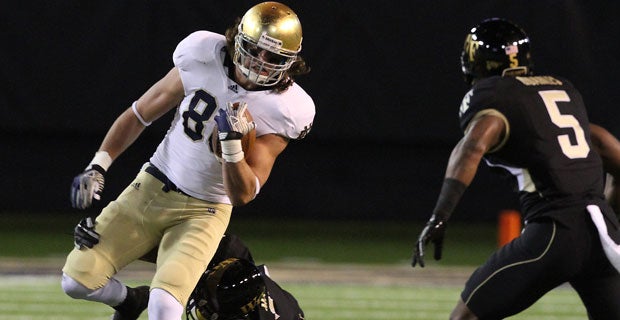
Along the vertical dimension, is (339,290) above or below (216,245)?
below

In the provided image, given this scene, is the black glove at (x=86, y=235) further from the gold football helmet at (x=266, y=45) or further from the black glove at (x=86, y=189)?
the gold football helmet at (x=266, y=45)

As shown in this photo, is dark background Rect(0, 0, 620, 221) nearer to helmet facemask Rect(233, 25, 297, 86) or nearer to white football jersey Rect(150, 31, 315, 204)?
white football jersey Rect(150, 31, 315, 204)

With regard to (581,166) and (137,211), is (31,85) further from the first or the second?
(581,166)

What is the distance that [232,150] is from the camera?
14.2 ft

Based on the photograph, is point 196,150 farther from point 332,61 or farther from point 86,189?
point 332,61

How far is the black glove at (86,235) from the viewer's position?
4.64 metres

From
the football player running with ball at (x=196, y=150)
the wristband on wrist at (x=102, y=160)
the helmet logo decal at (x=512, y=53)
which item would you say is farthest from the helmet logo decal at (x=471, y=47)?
the wristband on wrist at (x=102, y=160)

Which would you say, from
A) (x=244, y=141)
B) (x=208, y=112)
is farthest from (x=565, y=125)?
(x=208, y=112)

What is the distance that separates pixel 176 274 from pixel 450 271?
4328 millimetres

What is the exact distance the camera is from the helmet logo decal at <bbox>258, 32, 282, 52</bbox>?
4.55 meters

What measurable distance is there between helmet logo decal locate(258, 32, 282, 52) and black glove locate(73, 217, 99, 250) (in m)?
0.92

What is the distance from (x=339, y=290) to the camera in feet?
24.6

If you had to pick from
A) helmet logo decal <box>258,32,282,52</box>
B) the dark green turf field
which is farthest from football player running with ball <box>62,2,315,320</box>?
the dark green turf field

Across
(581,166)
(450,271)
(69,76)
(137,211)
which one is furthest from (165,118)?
(581,166)
